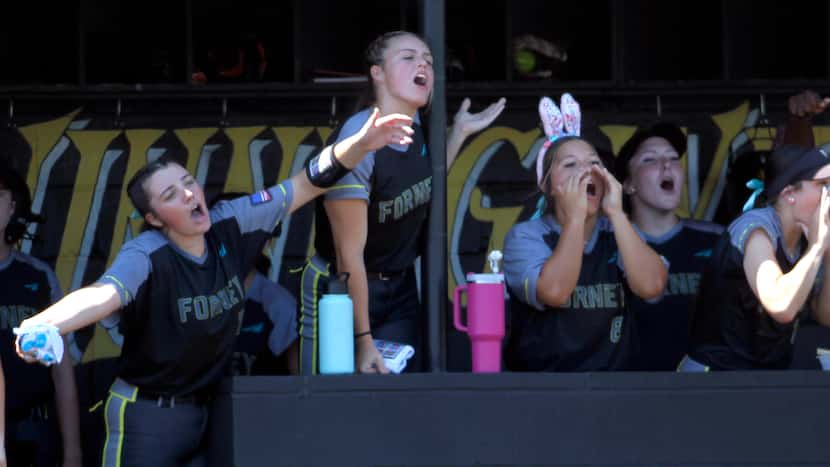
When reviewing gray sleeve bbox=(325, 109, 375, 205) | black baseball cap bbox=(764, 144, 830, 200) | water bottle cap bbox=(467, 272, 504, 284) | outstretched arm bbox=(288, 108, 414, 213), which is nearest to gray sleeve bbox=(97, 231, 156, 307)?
outstretched arm bbox=(288, 108, 414, 213)

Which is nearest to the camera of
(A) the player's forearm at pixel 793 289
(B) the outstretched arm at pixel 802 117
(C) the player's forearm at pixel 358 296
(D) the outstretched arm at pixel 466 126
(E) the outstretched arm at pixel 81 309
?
(E) the outstretched arm at pixel 81 309

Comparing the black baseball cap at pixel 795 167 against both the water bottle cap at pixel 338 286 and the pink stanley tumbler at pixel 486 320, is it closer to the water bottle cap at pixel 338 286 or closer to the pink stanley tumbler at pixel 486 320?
the pink stanley tumbler at pixel 486 320

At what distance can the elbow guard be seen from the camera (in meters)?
4.89

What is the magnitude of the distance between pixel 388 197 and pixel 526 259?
0.50 metres

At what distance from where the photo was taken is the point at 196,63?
7.05 metres

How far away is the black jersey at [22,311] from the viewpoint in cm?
585

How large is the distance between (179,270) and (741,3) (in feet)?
11.1

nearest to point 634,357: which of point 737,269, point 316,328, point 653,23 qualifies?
point 737,269

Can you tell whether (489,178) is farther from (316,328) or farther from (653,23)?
(316,328)

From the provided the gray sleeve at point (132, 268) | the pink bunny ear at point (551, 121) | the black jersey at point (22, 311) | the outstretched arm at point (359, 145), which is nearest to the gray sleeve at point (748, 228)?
the pink bunny ear at point (551, 121)

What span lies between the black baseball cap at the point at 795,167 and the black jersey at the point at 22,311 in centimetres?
278

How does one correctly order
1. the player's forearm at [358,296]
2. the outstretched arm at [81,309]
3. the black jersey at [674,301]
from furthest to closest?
the black jersey at [674,301], the player's forearm at [358,296], the outstretched arm at [81,309]

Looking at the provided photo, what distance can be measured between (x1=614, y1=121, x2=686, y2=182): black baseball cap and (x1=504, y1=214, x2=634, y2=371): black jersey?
43.6 inches

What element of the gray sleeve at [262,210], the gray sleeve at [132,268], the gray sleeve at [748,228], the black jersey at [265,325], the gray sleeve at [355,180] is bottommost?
the black jersey at [265,325]
